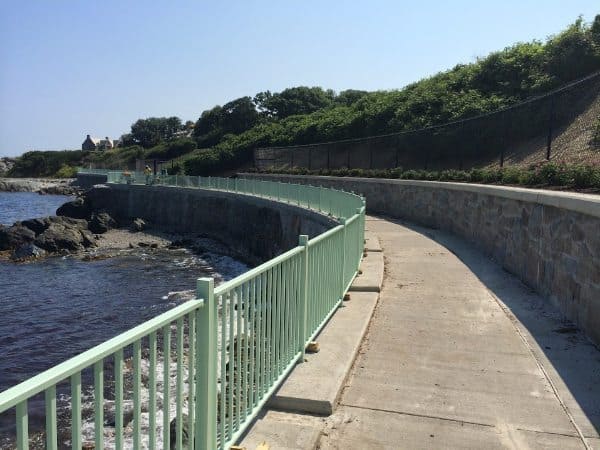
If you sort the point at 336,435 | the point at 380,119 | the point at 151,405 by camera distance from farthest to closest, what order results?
1. the point at 380,119
2. the point at 336,435
3. the point at 151,405

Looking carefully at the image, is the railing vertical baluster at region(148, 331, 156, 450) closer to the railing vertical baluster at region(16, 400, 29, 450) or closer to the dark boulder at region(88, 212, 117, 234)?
the railing vertical baluster at region(16, 400, 29, 450)

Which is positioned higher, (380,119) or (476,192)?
(380,119)

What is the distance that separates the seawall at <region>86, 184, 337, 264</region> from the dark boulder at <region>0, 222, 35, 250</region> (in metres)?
9.87

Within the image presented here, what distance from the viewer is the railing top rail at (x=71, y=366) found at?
1.72 m

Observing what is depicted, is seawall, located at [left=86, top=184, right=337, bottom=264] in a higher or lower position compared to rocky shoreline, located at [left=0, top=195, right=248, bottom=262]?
higher

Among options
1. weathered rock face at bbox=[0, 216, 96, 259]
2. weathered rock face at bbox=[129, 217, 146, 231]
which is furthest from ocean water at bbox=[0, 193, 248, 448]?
weathered rock face at bbox=[129, 217, 146, 231]

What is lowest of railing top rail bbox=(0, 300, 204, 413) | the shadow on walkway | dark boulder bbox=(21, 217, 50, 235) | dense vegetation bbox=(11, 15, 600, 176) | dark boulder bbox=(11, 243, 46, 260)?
dark boulder bbox=(11, 243, 46, 260)

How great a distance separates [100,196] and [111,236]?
1141 centimetres

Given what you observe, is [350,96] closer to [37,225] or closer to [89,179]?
[89,179]

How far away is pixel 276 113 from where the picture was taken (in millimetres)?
82375

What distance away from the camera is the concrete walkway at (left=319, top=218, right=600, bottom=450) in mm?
4059

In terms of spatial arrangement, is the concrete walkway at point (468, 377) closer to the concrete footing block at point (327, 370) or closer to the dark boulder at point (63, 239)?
the concrete footing block at point (327, 370)

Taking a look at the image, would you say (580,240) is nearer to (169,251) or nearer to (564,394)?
(564,394)

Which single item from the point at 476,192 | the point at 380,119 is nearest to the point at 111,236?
the point at 380,119
